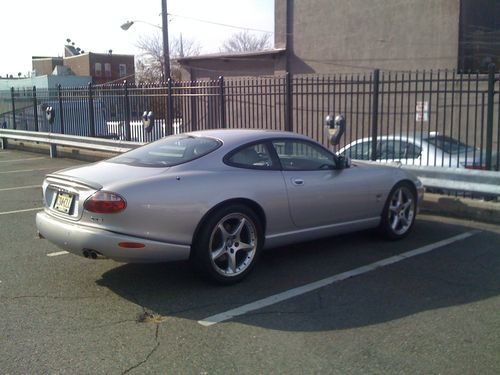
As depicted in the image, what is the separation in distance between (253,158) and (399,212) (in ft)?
7.25

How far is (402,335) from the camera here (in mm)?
4238

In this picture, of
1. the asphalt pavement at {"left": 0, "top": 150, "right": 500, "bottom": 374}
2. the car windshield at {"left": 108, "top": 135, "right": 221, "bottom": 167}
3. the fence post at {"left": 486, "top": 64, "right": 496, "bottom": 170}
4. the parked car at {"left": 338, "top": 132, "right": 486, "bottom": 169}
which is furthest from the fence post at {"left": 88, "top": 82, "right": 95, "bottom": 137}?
the fence post at {"left": 486, "top": 64, "right": 496, "bottom": 170}

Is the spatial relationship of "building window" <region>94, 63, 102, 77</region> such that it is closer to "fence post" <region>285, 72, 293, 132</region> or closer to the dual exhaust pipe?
"fence post" <region>285, 72, 293, 132</region>

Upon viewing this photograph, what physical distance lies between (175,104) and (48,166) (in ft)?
12.7

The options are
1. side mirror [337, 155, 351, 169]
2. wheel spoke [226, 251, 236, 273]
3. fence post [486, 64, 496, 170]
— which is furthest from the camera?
fence post [486, 64, 496, 170]

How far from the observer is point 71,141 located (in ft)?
52.4

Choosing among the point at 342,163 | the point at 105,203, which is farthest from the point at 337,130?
the point at 105,203

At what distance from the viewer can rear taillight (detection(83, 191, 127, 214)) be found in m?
4.78

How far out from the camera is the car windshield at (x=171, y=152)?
5544mm

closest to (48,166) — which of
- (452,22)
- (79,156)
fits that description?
(79,156)

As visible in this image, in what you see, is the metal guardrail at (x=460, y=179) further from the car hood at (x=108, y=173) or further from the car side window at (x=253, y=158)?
the car hood at (x=108, y=173)

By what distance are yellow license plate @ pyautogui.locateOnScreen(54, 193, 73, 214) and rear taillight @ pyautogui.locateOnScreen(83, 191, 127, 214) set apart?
1.14ft

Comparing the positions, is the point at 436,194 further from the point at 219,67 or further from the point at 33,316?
the point at 219,67

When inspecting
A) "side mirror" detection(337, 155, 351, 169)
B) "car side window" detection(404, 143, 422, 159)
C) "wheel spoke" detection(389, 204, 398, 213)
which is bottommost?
"wheel spoke" detection(389, 204, 398, 213)
